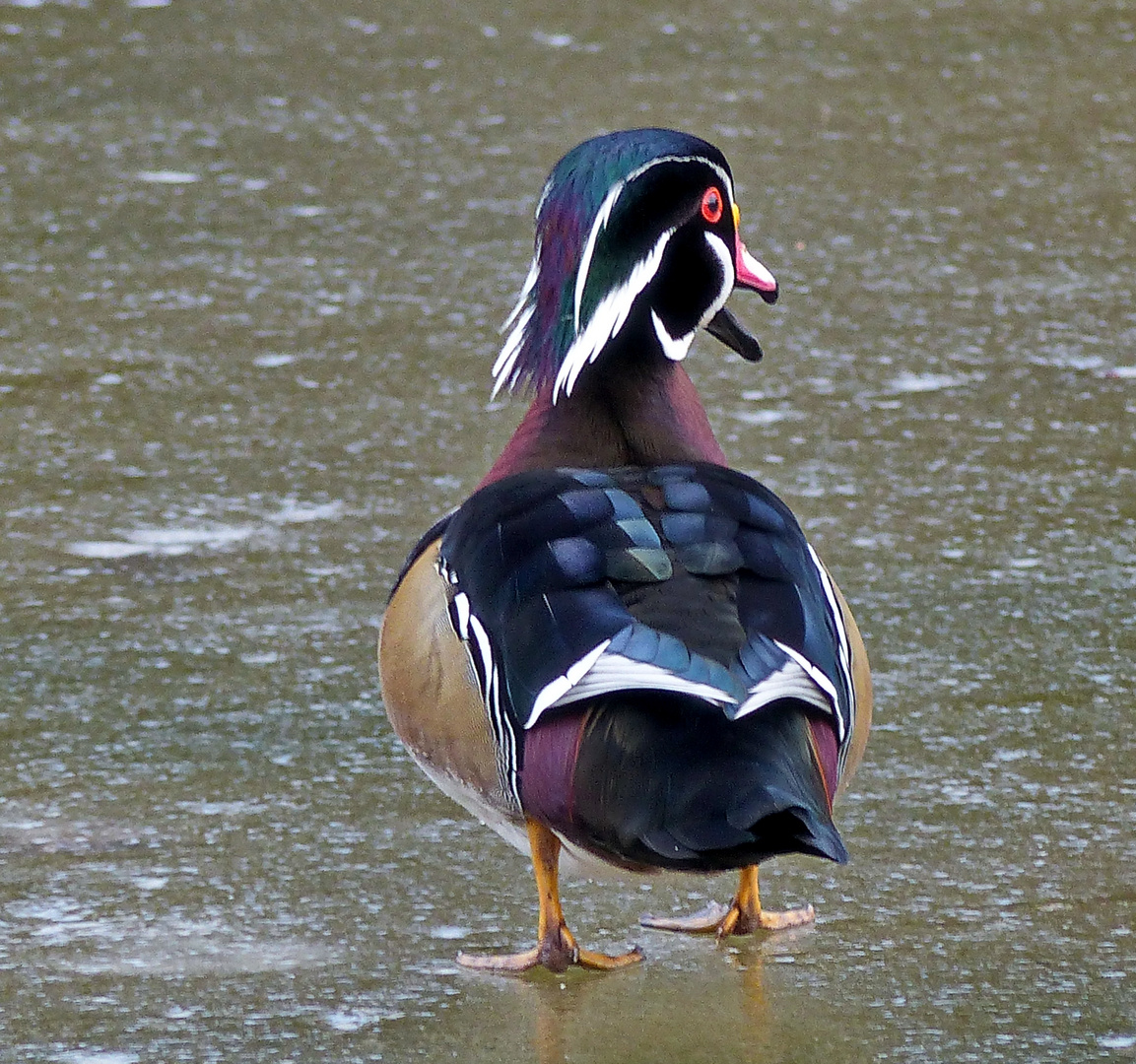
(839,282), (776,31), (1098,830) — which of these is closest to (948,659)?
(1098,830)

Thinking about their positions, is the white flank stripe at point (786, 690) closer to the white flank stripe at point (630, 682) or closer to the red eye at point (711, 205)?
the white flank stripe at point (630, 682)

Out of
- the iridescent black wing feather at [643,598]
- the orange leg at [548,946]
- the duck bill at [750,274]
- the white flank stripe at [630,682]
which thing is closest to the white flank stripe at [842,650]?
the iridescent black wing feather at [643,598]

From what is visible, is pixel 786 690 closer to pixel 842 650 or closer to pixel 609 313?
pixel 842 650

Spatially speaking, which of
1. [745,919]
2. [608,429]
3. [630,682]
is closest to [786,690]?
[630,682]

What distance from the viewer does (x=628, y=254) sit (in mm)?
2838

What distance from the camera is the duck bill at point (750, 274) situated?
9.71ft

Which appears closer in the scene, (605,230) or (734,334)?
(605,230)

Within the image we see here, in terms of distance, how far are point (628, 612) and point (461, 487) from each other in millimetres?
1899

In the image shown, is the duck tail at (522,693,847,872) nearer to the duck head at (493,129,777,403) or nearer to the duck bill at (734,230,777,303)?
the duck head at (493,129,777,403)

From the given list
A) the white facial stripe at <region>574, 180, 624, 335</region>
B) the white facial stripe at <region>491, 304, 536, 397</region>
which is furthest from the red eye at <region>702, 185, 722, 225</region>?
the white facial stripe at <region>491, 304, 536, 397</region>

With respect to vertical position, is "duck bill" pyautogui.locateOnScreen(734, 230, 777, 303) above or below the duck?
above

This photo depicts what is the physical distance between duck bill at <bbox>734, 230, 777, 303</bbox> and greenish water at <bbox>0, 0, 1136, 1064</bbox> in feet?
2.43

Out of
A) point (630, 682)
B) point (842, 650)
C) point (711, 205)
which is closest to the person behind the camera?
point (630, 682)

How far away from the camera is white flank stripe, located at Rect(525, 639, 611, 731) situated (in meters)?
2.26
